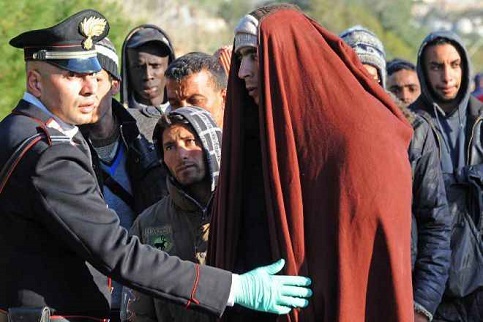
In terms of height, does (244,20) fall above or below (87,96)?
above

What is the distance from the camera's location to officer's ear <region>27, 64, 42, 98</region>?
3.85 meters

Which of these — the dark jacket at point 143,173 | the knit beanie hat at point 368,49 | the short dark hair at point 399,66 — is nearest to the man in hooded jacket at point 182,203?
the dark jacket at point 143,173

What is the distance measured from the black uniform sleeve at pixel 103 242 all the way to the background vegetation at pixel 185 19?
4.42m

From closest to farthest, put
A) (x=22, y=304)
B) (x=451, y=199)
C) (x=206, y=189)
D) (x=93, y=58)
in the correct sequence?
(x=22, y=304), (x=93, y=58), (x=206, y=189), (x=451, y=199)

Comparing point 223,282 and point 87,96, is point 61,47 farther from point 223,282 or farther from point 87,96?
point 223,282

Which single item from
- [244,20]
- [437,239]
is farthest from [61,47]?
[437,239]

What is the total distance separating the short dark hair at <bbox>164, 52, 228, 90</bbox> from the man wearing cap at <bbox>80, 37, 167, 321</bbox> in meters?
0.32

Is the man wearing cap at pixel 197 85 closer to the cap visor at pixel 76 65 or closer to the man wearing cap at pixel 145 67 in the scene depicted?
the man wearing cap at pixel 145 67

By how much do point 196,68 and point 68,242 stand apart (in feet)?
7.03

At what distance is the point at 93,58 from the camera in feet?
13.0

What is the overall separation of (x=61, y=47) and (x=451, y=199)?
2286mm

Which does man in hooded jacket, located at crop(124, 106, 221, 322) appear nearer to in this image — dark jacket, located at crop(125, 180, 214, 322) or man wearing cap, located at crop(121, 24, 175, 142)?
dark jacket, located at crop(125, 180, 214, 322)

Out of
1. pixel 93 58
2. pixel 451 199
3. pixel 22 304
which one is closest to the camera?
pixel 22 304

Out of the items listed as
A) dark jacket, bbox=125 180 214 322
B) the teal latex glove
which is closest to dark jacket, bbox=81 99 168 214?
dark jacket, bbox=125 180 214 322
